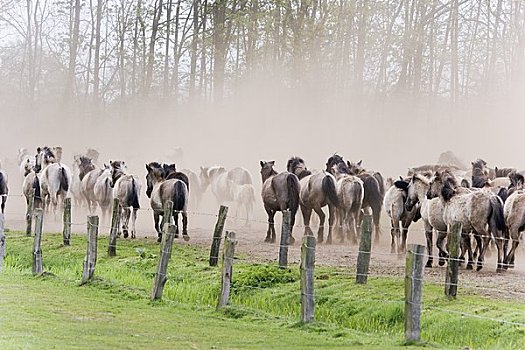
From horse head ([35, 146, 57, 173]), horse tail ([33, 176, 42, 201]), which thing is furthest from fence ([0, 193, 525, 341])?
horse head ([35, 146, 57, 173])

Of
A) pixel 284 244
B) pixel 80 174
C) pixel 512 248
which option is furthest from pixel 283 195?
pixel 80 174

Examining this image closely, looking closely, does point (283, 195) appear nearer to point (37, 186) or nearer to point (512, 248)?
point (512, 248)

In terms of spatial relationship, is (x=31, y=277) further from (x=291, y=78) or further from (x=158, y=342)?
(x=291, y=78)

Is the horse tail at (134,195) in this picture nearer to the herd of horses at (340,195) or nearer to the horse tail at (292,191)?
the herd of horses at (340,195)

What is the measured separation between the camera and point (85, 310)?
15039 millimetres

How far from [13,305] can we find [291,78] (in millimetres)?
51112

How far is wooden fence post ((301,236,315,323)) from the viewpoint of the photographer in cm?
1407

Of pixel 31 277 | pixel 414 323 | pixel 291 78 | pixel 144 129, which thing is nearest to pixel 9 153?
pixel 144 129

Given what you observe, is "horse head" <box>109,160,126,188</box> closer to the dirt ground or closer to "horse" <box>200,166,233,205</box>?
the dirt ground

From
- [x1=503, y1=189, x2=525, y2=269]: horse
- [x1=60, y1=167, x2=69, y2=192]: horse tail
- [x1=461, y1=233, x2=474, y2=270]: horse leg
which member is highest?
[x1=60, y1=167, x2=69, y2=192]: horse tail

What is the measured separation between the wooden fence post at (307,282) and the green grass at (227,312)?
0.79ft

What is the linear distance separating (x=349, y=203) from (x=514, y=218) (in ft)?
24.1

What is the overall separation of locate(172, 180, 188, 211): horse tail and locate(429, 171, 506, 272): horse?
8.97 meters

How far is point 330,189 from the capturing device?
87.7ft
